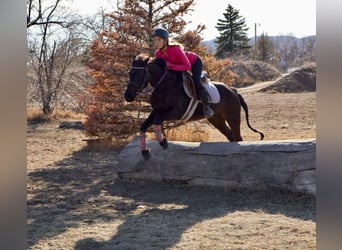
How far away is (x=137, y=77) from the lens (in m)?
5.05

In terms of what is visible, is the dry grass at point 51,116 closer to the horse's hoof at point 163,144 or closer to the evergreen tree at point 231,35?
the horse's hoof at point 163,144

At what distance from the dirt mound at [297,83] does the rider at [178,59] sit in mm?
17191

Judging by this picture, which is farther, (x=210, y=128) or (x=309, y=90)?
(x=309, y=90)

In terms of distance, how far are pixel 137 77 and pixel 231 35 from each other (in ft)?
106

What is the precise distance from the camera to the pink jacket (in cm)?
532

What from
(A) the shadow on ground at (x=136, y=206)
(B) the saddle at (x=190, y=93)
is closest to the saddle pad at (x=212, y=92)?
(B) the saddle at (x=190, y=93)

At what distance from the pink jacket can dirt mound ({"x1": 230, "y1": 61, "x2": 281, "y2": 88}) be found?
24.0m
